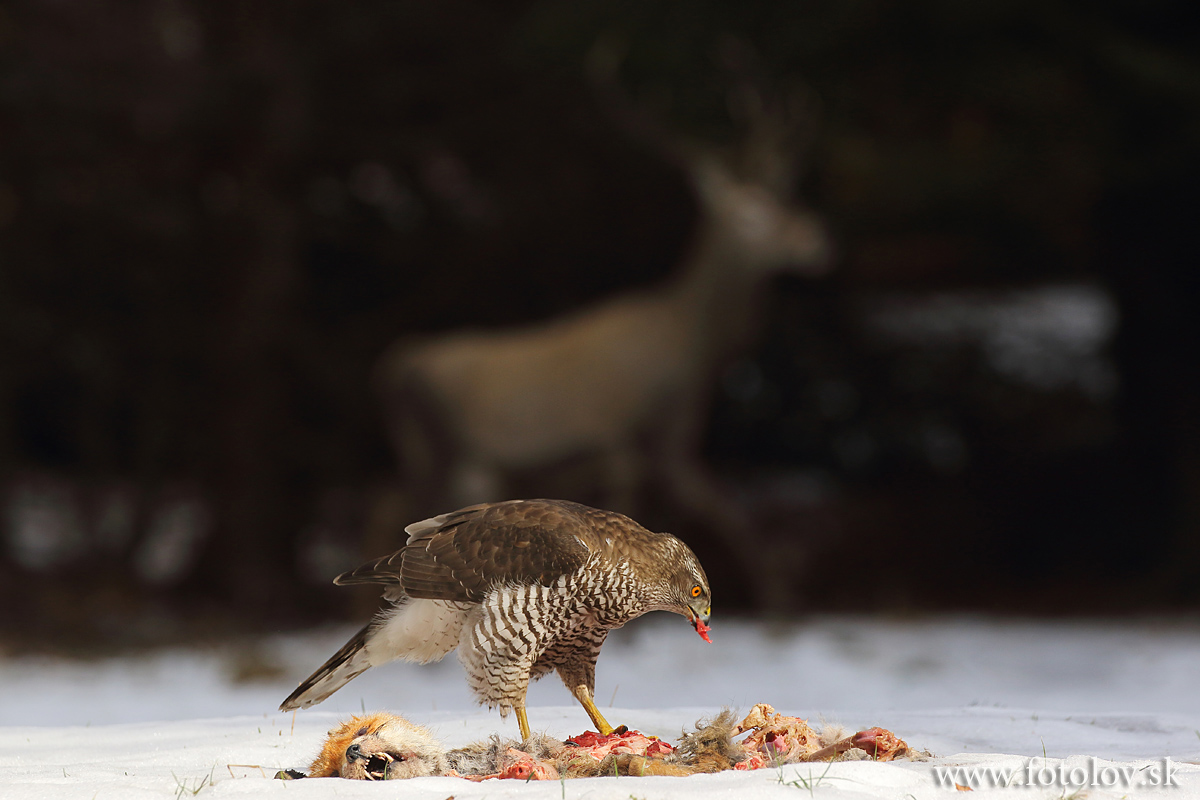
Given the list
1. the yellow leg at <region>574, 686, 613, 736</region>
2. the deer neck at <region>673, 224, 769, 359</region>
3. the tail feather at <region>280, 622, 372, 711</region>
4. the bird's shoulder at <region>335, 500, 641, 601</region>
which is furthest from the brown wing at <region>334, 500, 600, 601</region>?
the deer neck at <region>673, 224, 769, 359</region>

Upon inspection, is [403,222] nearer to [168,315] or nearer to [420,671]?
[168,315]

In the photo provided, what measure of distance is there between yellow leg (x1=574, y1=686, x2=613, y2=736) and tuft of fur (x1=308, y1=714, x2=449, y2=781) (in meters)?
0.45

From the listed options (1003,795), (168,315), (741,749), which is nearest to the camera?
(1003,795)

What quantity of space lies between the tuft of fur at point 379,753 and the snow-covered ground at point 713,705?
0.15 metres

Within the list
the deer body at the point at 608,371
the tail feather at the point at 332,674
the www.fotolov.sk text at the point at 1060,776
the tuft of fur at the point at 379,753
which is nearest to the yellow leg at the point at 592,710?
the tuft of fur at the point at 379,753

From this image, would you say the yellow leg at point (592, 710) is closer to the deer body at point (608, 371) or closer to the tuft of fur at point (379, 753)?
the tuft of fur at point (379, 753)

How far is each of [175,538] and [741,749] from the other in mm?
7978

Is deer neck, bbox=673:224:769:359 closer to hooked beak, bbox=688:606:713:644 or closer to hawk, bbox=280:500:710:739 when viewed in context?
hawk, bbox=280:500:710:739

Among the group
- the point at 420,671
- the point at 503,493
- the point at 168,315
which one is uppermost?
the point at 168,315

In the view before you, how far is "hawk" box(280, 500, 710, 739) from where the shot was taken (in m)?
2.94

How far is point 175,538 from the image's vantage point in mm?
9852

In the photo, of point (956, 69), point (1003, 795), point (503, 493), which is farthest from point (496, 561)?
point (956, 69)

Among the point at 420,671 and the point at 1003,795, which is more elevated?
the point at 420,671

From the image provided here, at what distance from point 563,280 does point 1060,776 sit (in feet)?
22.0
